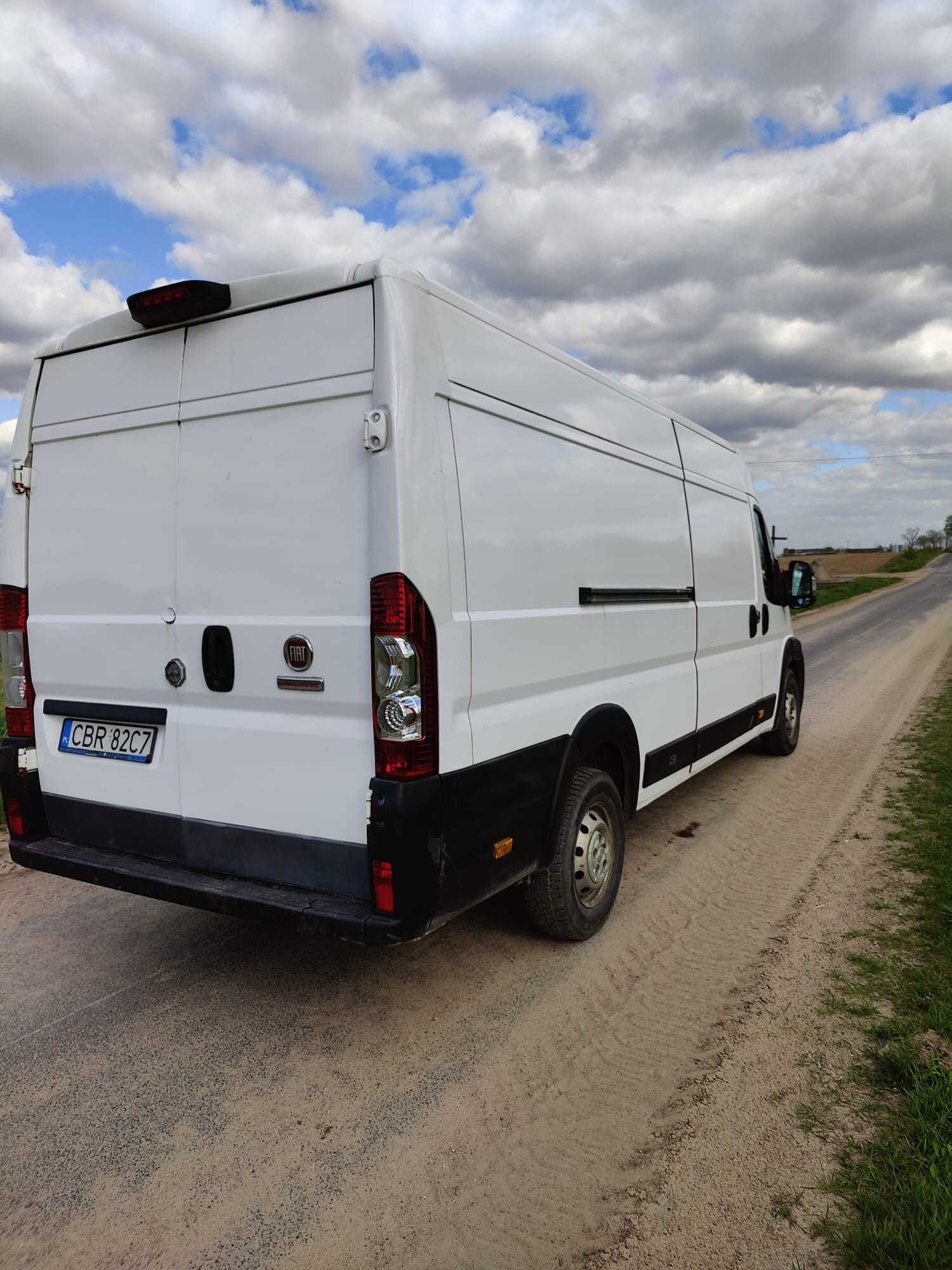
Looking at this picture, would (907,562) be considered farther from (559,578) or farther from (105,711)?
(105,711)

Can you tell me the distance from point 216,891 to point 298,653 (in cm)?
93

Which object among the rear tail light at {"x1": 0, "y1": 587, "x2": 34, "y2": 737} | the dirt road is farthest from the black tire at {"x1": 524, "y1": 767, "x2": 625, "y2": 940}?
the rear tail light at {"x1": 0, "y1": 587, "x2": 34, "y2": 737}

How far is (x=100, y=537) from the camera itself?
11.5 feet

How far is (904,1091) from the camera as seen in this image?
2684 millimetres

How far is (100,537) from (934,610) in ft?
88.9

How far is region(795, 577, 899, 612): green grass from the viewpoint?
31750 millimetres

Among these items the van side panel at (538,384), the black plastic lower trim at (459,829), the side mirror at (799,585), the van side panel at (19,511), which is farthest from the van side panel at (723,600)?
the van side panel at (19,511)

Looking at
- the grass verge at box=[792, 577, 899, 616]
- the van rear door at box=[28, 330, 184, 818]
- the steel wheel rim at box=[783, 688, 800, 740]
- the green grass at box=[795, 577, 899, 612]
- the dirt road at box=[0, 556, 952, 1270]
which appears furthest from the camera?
the green grass at box=[795, 577, 899, 612]

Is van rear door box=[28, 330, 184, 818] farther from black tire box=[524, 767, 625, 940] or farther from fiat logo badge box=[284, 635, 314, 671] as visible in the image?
black tire box=[524, 767, 625, 940]

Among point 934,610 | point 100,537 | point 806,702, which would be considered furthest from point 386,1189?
point 934,610

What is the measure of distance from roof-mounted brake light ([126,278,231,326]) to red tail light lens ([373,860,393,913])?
82.3 inches

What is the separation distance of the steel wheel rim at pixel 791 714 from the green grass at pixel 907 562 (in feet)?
195

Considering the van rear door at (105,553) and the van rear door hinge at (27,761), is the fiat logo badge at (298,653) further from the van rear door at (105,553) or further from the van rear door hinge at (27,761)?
the van rear door hinge at (27,761)

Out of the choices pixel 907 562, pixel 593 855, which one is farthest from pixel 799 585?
pixel 907 562
